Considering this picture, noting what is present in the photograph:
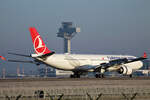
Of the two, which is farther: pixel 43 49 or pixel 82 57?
pixel 82 57

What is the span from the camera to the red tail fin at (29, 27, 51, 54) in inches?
2088

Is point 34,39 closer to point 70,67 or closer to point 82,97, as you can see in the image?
point 70,67

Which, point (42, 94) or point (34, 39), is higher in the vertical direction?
point (34, 39)

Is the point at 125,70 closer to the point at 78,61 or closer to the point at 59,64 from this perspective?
the point at 78,61

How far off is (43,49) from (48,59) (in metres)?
1.75

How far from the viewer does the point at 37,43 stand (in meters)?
53.3

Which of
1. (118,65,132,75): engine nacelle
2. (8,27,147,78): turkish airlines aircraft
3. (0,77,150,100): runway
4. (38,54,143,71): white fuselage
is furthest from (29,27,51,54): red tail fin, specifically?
(0,77,150,100): runway

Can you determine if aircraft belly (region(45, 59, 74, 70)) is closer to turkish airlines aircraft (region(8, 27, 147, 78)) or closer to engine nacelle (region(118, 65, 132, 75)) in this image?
turkish airlines aircraft (region(8, 27, 147, 78))

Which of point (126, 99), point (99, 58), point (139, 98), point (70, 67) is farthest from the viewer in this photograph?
point (99, 58)

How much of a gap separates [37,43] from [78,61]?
812 cm

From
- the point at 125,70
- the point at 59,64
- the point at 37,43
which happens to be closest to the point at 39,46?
the point at 37,43

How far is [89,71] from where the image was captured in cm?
5828

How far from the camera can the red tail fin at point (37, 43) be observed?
53.0m

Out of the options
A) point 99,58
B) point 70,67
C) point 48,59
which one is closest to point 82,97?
point 48,59
